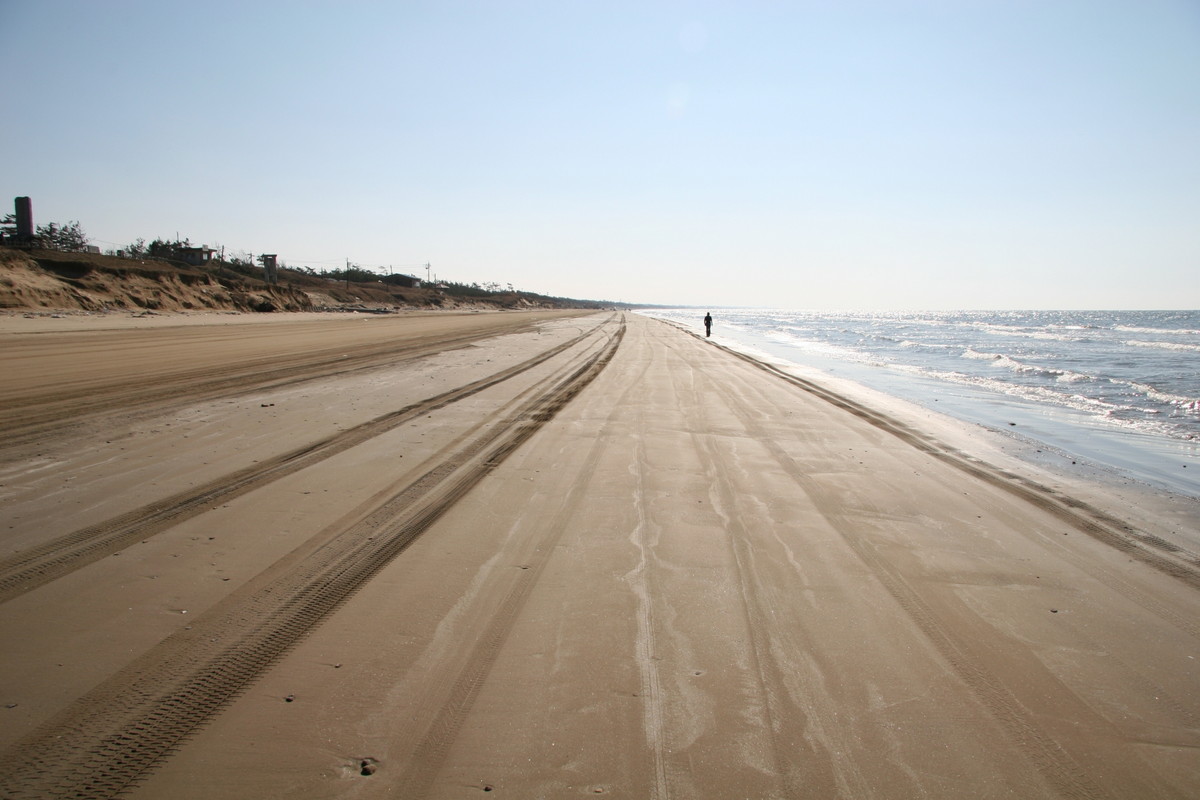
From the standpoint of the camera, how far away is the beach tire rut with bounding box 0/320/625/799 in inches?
83.0

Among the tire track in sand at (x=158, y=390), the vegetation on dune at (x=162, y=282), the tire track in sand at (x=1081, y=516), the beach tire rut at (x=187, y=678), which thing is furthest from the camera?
the vegetation on dune at (x=162, y=282)

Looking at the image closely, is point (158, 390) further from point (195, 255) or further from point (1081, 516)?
point (195, 255)

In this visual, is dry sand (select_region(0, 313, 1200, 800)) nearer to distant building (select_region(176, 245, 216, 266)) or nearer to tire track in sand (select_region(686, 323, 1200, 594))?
tire track in sand (select_region(686, 323, 1200, 594))

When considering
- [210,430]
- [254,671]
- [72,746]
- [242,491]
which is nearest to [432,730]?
[254,671]

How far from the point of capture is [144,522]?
4441mm

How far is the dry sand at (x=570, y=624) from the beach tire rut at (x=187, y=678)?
0.05 ft

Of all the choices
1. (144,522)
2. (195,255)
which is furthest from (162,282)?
(144,522)

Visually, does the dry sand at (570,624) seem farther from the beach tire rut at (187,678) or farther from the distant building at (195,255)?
the distant building at (195,255)

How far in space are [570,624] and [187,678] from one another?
1.78 metres

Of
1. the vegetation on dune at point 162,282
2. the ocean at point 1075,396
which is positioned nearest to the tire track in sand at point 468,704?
the ocean at point 1075,396

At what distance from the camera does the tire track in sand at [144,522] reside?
3600mm

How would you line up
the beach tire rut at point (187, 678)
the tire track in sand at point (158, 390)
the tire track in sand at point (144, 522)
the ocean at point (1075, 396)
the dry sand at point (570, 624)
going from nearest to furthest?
the beach tire rut at point (187, 678)
the dry sand at point (570, 624)
the tire track in sand at point (144, 522)
the tire track in sand at point (158, 390)
the ocean at point (1075, 396)

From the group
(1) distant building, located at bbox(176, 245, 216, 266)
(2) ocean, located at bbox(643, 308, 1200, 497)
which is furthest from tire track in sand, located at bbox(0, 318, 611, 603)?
(1) distant building, located at bbox(176, 245, 216, 266)

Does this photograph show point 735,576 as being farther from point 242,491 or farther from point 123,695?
point 242,491
